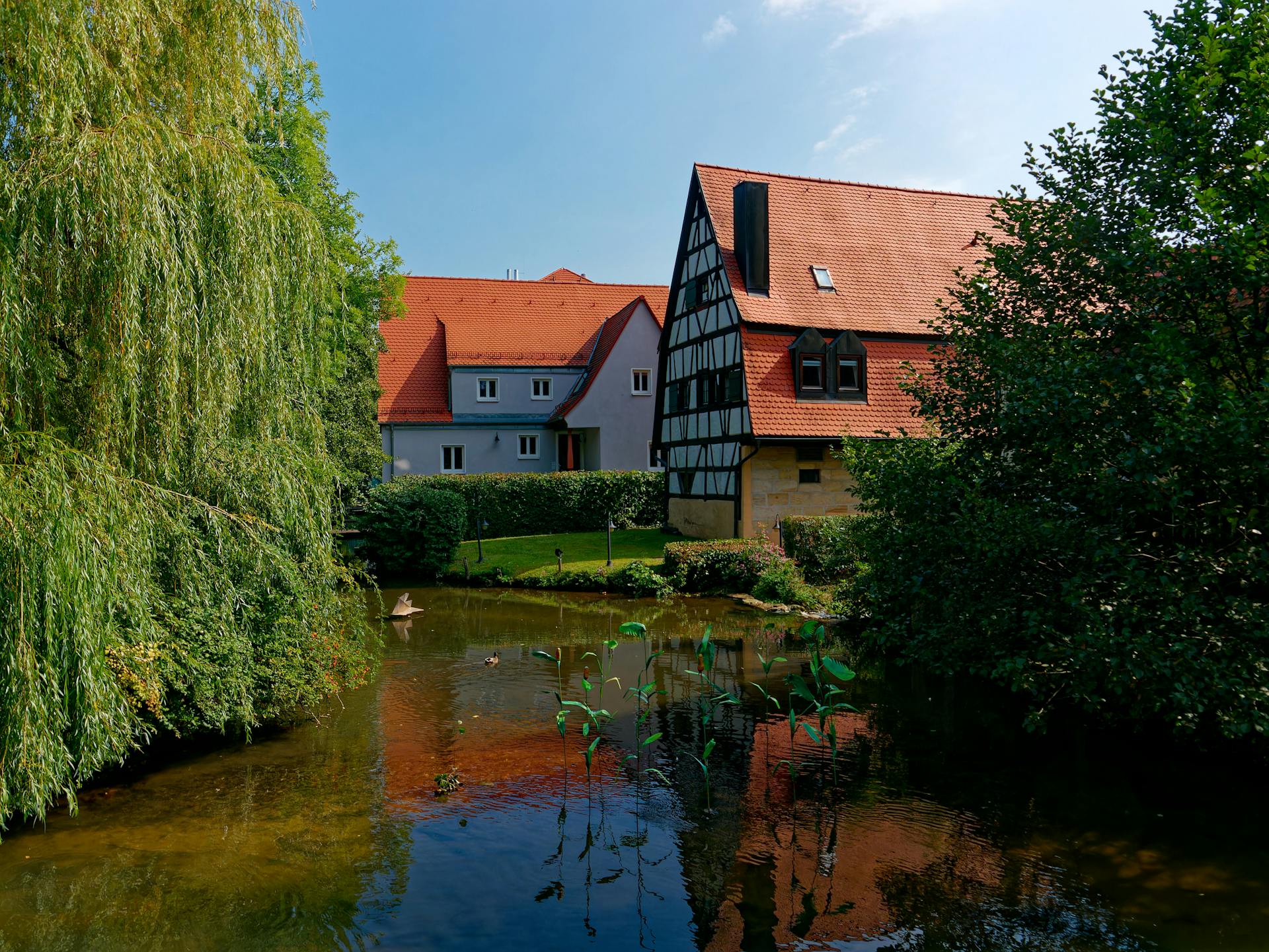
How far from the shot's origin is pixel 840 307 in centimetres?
2477

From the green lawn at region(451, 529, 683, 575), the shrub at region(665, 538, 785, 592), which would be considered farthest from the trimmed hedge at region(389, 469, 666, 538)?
the shrub at region(665, 538, 785, 592)

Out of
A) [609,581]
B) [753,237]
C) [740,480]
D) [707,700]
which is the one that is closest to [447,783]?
[707,700]

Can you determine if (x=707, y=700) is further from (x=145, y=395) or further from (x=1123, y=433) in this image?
(x=145, y=395)

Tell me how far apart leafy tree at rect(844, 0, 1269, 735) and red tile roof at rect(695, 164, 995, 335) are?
552 inches

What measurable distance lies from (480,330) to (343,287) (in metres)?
12.1

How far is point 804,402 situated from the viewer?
23562 millimetres

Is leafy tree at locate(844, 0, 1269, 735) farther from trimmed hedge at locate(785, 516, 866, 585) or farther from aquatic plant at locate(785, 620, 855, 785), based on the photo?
trimmed hedge at locate(785, 516, 866, 585)

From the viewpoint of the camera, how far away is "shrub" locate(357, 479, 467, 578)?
80.7 feet

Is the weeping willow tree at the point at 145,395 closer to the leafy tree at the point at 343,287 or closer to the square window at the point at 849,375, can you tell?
the leafy tree at the point at 343,287

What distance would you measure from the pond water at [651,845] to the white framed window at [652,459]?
70.0 ft

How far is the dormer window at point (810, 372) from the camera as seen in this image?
933 inches

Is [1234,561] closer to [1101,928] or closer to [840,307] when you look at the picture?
[1101,928]

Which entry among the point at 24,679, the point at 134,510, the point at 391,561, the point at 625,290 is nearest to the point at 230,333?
the point at 134,510

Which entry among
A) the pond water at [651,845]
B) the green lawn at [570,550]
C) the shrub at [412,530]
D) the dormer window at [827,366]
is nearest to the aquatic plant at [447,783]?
the pond water at [651,845]
